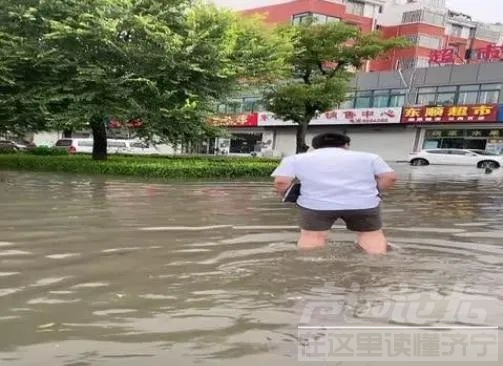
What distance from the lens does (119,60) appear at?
18141 mm

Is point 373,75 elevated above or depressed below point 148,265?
above

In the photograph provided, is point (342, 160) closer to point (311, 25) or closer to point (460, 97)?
point (311, 25)

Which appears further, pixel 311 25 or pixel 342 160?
pixel 311 25

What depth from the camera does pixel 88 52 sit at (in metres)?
18.0

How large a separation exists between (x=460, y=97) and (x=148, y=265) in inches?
1541

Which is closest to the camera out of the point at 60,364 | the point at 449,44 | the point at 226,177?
the point at 60,364

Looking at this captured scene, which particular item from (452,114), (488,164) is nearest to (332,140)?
(488,164)

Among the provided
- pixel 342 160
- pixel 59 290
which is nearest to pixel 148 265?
pixel 59 290

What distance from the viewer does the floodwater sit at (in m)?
3.81

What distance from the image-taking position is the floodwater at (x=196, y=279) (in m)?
3.81

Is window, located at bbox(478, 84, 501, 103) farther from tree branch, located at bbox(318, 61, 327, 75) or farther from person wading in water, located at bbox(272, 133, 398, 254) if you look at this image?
person wading in water, located at bbox(272, 133, 398, 254)

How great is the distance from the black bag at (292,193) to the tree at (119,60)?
12.1m

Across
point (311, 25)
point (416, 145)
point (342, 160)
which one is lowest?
point (416, 145)

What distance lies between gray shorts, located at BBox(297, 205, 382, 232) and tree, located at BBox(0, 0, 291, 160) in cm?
1223
